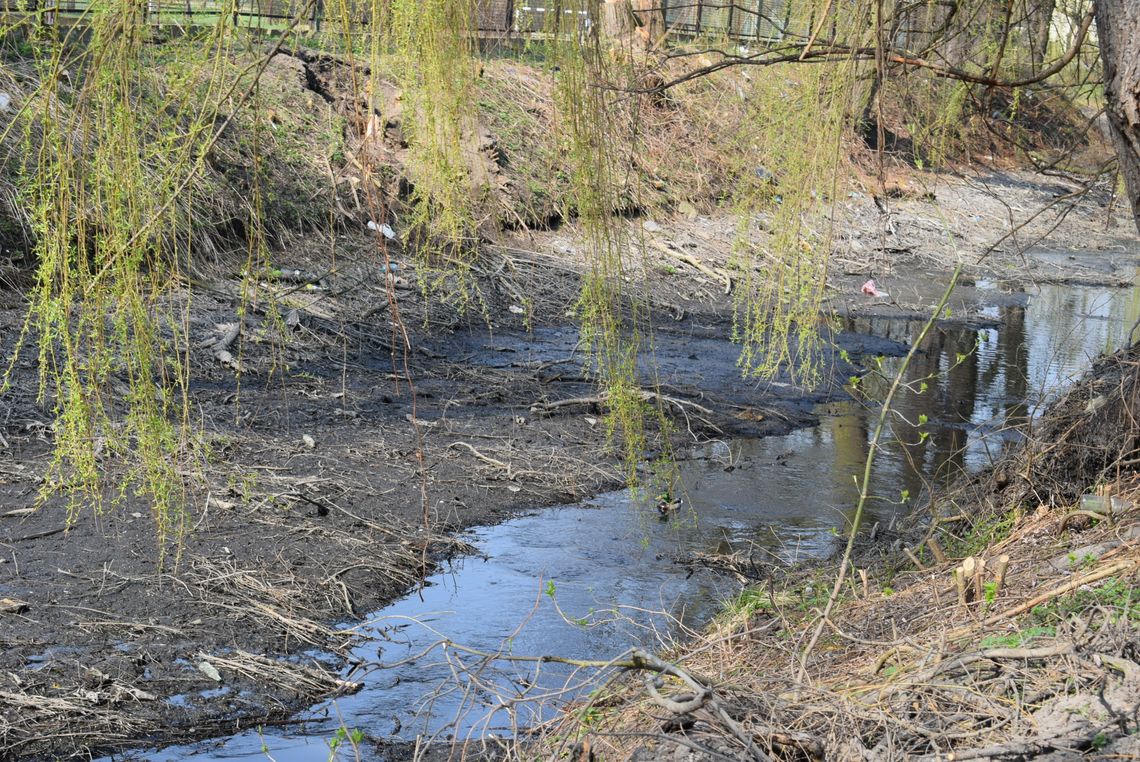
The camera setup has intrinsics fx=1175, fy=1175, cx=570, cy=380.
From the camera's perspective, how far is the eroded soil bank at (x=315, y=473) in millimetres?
4238

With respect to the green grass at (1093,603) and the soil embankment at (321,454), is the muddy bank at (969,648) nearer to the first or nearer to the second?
the green grass at (1093,603)

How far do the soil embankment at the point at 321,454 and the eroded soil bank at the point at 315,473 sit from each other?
0.01 m

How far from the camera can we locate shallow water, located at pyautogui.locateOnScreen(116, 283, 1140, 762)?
4.25 m

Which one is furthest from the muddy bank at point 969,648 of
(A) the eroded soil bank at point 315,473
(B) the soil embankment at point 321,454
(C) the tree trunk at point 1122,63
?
(C) the tree trunk at point 1122,63

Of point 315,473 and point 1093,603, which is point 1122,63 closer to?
point 1093,603

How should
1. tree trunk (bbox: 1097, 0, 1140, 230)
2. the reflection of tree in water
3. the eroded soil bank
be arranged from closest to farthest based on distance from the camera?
tree trunk (bbox: 1097, 0, 1140, 230), the eroded soil bank, the reflection of tree in water

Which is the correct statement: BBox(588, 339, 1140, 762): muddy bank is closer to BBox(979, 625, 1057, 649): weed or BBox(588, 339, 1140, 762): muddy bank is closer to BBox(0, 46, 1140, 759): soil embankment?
BBox(979, 625, 1057, 649): weed

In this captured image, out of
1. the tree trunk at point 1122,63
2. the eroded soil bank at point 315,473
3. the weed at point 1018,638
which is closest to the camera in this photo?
the weed at point 1018,638

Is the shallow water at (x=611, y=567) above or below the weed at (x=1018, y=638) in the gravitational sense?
below

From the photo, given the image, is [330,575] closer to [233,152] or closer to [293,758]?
[293,758]

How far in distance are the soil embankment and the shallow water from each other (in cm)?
19

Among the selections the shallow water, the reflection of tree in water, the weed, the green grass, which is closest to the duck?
the shallow water

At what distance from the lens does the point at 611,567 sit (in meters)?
5.83

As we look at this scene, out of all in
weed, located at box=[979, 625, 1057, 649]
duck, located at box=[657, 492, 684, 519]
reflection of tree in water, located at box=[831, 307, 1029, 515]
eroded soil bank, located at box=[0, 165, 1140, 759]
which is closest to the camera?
weed, located at box=[979, 625, 1057, 649]
